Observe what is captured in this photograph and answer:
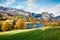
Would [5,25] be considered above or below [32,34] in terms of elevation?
above

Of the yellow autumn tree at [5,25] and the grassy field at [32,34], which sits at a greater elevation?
the yellow autumn tree at [5,25]

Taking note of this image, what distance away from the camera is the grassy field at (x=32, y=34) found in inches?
148

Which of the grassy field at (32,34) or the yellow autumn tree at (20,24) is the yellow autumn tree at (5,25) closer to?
the grassy field at (32,34)

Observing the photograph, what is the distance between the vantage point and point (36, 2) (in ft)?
13.3

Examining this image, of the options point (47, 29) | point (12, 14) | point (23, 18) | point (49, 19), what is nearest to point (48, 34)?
point (47, 29)

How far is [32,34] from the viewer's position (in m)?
3.81

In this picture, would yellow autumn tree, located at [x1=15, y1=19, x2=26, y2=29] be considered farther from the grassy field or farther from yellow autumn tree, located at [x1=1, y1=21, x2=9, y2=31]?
yellow autumn tree, located at [x1=1, y1=21, x2=9, y2=31]

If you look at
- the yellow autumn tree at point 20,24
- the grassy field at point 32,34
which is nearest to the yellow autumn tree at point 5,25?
the grassy field at point 32,34

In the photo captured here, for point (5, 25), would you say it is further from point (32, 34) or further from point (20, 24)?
point (32, 34)

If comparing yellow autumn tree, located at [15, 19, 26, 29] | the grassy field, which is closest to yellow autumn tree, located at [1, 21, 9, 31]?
the grassy field

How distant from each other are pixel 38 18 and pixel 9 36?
86 cm

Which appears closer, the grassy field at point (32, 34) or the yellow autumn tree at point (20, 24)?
the grassy field at point (32, 34)

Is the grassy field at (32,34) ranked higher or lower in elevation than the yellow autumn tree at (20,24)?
lower

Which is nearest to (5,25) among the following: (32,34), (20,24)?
(20,24)
